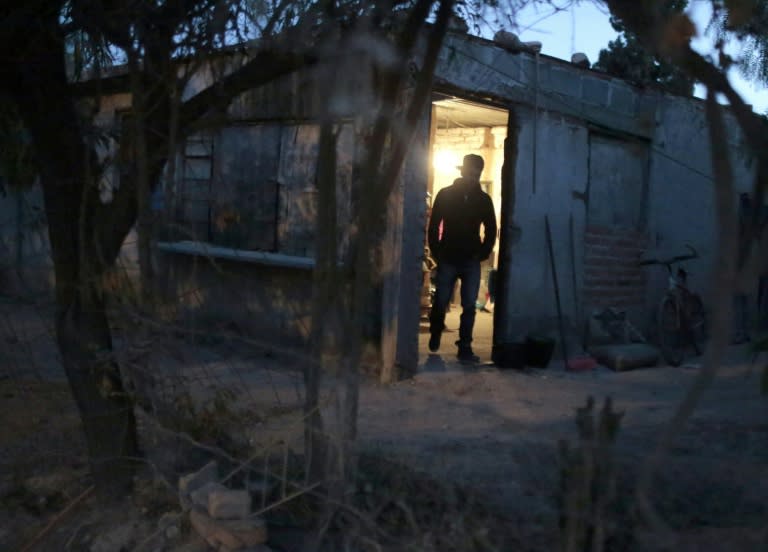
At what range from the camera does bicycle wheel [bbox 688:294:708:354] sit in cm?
877

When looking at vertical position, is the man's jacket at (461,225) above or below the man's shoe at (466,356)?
above

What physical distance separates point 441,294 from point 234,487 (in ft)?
13.9

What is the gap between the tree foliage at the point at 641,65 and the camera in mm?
3889

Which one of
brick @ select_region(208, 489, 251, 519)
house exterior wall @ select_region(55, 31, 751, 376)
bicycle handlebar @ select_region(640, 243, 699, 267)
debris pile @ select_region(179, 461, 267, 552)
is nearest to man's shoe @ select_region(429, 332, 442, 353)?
house exterior wall @ select_region(55, 31, 751, 376)

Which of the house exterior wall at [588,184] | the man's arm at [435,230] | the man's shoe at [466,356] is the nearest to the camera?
the man's shoe at [466,356]

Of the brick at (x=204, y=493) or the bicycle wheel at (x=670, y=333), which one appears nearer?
the brick at (x=204, y=493)

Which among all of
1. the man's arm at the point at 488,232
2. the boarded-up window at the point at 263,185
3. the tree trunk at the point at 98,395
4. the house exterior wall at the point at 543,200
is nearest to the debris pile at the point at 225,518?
the tree trunk at the point at 98,395

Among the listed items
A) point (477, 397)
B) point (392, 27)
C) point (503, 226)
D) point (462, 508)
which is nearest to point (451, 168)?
point (503, 226)

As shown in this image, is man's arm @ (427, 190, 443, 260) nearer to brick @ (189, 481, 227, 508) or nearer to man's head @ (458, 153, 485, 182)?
man's head @ (458, 153, 485, 182)

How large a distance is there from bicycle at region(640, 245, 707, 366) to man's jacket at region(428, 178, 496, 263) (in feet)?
6.74

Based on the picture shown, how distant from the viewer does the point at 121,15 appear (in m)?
3.93

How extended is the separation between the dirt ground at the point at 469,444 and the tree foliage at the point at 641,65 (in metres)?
1.53

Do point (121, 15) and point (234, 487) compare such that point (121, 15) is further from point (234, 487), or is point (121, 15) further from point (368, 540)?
point (368, 540)

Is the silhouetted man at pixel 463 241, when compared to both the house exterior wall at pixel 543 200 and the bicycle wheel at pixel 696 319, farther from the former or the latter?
the bicycle wheel at pixel 696 319
